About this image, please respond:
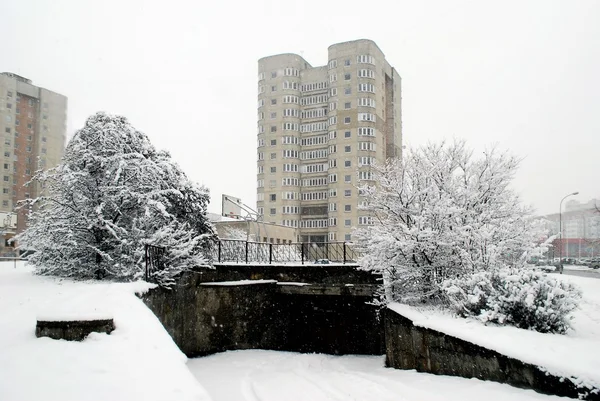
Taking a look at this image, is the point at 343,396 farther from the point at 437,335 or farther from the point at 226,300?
the point at 226,300

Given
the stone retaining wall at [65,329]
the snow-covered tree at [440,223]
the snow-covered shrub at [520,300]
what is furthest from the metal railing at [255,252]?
the stone retaining wall at [65,329]

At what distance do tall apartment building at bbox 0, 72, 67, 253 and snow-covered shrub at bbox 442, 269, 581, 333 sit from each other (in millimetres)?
78504

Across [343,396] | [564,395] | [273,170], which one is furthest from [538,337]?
[273,170]

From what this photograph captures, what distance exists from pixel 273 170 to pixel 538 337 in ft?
230

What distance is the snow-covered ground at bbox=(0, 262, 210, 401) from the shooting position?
14.8ft

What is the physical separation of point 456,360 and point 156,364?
5.33 metres

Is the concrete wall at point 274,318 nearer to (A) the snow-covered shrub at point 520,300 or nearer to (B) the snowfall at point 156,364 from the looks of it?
(B) the snowfall at point 156,364

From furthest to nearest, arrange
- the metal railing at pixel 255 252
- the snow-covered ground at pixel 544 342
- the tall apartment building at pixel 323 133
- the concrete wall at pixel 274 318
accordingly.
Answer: the tall apartment building at pixel 323 133 → the metal railing at pixel 255 252 → the concrete wall at pixel 274 318 → the snow-covered ground at pixel 544 342

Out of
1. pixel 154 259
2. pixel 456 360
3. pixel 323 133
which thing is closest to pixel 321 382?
pixel 456 360

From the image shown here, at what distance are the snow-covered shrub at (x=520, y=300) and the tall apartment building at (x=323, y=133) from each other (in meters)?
59.7

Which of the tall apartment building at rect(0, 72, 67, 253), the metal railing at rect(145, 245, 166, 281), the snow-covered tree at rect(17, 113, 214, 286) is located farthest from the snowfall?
the tall apartment building at rect(0, 72, 67, 253)

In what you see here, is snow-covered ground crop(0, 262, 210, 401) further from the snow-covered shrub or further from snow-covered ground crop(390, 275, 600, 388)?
the snow-covered shrub

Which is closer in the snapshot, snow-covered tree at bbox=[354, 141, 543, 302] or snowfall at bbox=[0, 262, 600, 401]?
snowfall at bbox=[0, 262, 600, 401]

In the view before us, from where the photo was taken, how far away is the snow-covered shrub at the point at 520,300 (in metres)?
8.25
